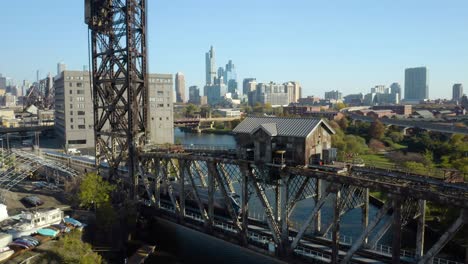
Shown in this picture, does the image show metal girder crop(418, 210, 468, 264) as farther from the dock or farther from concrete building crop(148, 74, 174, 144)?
concrete building crop(148, 74, 174, 144)

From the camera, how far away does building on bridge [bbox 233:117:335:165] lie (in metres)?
28.7

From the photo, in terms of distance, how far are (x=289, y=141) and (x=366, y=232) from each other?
9050 mm

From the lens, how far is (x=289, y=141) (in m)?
29.1

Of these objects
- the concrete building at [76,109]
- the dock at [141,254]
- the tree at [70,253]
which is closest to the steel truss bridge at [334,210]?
the dock at [141,254]

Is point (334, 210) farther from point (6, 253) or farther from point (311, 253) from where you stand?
point (6, 253)

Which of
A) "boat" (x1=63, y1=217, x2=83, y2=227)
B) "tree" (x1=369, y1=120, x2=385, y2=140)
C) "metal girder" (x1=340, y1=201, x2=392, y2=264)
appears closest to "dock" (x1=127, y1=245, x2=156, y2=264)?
"boat" (x1=63, y1=217, x2=83, y2=227)

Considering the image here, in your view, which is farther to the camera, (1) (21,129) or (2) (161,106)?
(1) (21,129)

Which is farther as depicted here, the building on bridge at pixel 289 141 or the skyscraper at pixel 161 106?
the skyscraper at pixel 161 106

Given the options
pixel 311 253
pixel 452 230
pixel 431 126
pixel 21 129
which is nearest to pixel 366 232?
pixel 452 230

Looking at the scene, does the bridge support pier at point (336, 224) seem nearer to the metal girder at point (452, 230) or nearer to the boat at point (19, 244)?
the metal girder at point (452, 230)

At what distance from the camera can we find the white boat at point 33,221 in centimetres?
3525

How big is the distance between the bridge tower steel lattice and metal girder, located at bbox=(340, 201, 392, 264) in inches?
1022

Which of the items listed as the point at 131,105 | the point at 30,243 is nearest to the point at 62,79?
the point at 131,105

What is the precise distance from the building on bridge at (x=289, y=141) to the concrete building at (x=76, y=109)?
77.7 meters
